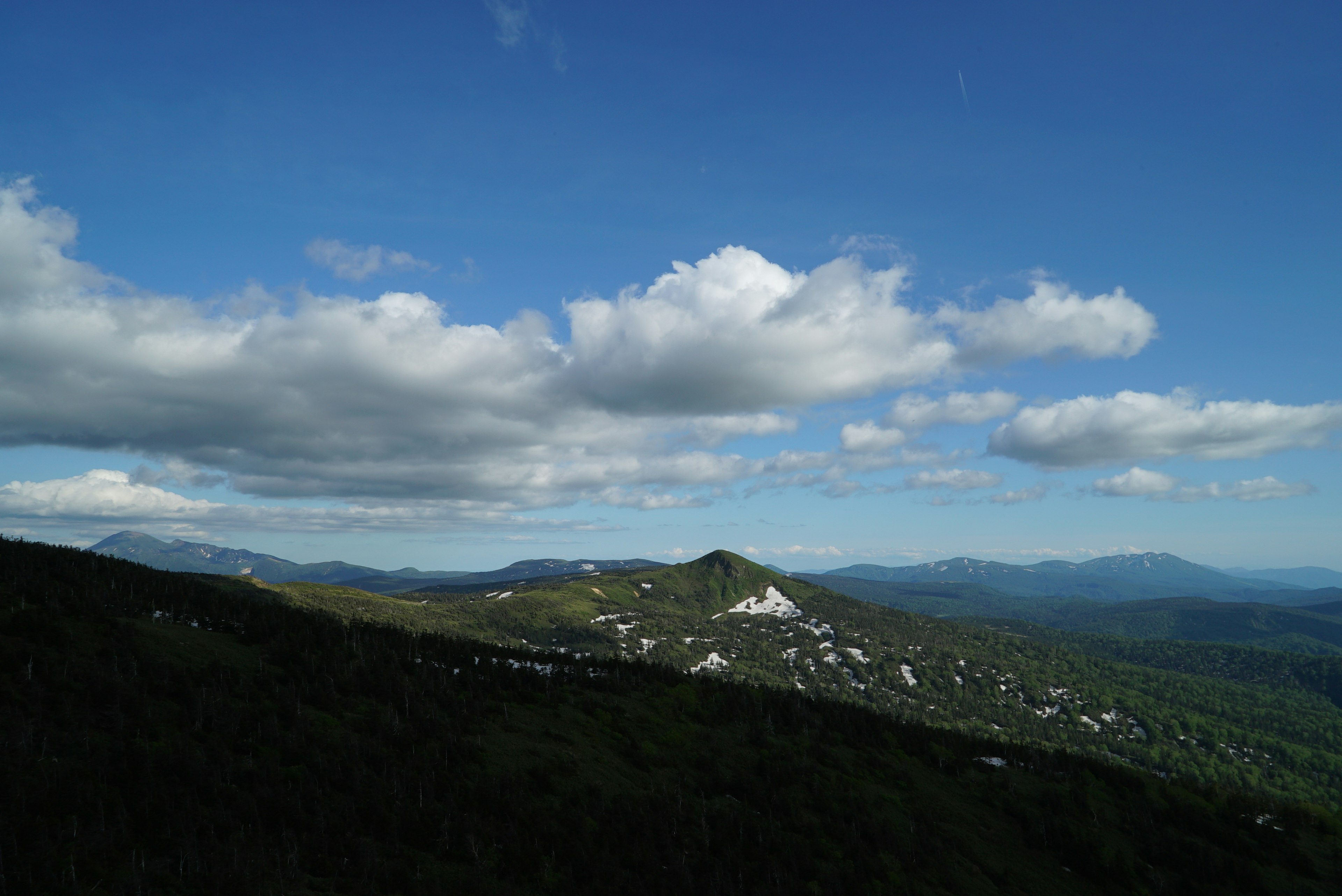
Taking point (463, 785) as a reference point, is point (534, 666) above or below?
below

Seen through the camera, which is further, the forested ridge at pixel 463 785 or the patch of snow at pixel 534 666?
the patch of snow at pixel 534 666

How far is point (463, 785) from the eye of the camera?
32625 mm

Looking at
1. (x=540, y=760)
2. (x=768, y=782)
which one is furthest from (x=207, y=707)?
(x=768, y=782)

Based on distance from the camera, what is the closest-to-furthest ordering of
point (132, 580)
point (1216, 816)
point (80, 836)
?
point (80, 836) < point (132, 580) < point (1216, 816)

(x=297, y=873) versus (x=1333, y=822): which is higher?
(x=297, y=873)

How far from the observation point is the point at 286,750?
1180 inches

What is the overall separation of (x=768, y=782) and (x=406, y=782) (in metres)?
27.0

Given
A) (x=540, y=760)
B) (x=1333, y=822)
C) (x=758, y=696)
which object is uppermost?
(x=540, y=760)

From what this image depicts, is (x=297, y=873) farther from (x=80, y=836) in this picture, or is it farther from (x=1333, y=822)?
(x=1333, y=822)

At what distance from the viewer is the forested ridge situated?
22500mm

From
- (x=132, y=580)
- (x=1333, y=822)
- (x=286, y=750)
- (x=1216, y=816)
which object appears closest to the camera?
(x=286, y=750)

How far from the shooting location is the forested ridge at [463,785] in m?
22.5

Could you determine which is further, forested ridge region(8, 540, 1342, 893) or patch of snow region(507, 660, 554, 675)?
patch of snow region(507, 660, 554, 675)

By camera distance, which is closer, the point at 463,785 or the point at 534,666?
the point at 463,785
